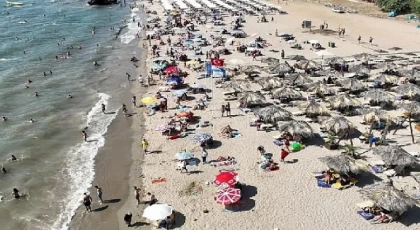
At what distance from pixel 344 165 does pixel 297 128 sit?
4.73 m

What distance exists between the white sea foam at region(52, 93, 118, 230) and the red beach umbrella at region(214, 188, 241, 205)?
7243 millimetres

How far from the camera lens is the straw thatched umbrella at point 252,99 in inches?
1197

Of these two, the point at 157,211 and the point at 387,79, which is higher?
the point at 387,79

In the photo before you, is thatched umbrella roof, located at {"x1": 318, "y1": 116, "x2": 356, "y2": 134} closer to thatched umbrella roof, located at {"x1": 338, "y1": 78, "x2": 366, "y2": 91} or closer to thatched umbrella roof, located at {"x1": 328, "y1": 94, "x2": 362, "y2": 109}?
thatched umbrella roof, located at {"x1": 328, "y1": 94, "x2": 362, "y2": 109}

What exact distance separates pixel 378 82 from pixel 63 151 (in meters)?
23.1

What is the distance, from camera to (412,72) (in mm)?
34250

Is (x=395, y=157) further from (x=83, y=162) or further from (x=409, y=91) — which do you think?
(x=83, y=162)

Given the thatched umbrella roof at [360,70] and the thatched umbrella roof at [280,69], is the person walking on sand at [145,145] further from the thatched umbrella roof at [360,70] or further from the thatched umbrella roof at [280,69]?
the thatched umbrella roof at [360,70]

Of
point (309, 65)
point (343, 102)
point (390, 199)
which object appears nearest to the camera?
point (390, 199)

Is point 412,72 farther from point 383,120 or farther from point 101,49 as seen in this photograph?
point 101,49

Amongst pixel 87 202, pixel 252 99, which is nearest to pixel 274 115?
pixel 252 99

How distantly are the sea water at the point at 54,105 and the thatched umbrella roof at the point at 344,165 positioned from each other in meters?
12.8

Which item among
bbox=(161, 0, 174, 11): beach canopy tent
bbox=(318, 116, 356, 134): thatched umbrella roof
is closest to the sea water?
bbox=(161, 0, 174, 11): beach canopy tent

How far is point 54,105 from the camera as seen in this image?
35250mm
